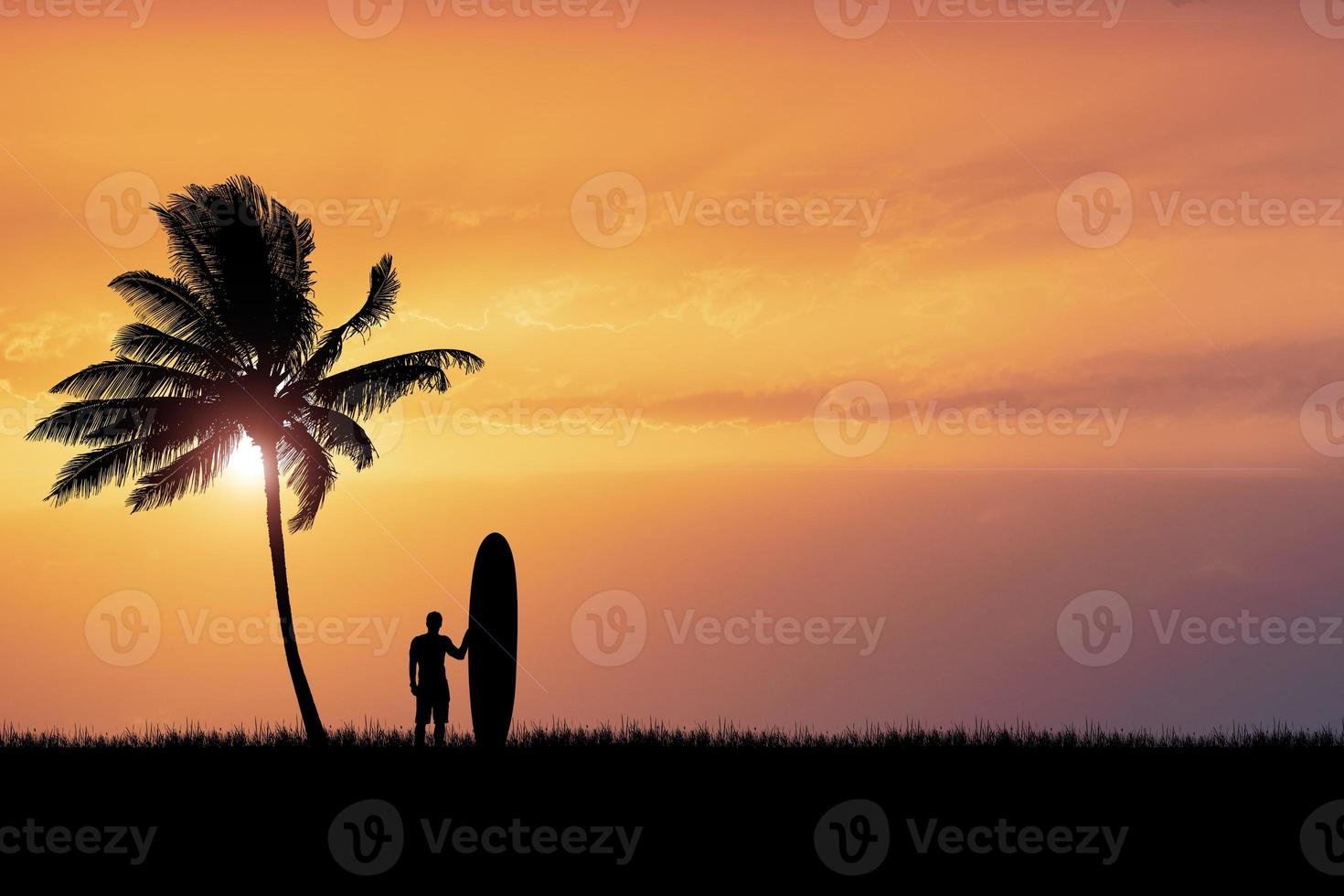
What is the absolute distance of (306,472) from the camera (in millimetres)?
30047

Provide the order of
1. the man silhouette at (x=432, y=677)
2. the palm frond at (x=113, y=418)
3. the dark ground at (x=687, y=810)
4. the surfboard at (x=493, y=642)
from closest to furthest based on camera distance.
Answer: the dark ground at (x=687, y=810), the man silhouette at (x=432, y=677), the surfboard at (x=493, y=642), the palm frond at (x=113, y=418)

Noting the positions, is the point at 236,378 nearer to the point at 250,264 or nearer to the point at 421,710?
the point at 250,264

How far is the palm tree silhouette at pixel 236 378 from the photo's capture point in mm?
28984

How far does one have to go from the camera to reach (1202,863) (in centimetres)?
1641

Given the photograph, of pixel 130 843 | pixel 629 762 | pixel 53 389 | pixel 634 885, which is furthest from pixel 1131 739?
pixel 53 389

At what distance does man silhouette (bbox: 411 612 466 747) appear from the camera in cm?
2144

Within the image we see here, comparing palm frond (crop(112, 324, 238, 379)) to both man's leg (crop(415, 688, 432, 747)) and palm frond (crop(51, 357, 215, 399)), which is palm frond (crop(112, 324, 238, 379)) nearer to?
palm frond (crop(51, 357, 215, 399))

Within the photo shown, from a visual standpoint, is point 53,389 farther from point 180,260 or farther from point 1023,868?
point 1023,868

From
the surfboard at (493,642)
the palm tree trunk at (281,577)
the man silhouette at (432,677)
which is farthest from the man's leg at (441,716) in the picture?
the palm tree trunk at (281,577)

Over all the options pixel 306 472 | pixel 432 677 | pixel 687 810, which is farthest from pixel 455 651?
pixel 306 472

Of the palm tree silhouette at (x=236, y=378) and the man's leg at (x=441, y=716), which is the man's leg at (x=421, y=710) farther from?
the palm tree silhouette at (x=236, y=378)

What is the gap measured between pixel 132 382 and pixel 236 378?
224cm

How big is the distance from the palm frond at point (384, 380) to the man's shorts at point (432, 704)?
10.4m

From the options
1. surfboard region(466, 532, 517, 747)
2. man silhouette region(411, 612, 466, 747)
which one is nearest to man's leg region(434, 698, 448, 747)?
man silhouette region(411, 612, 466, 747)
